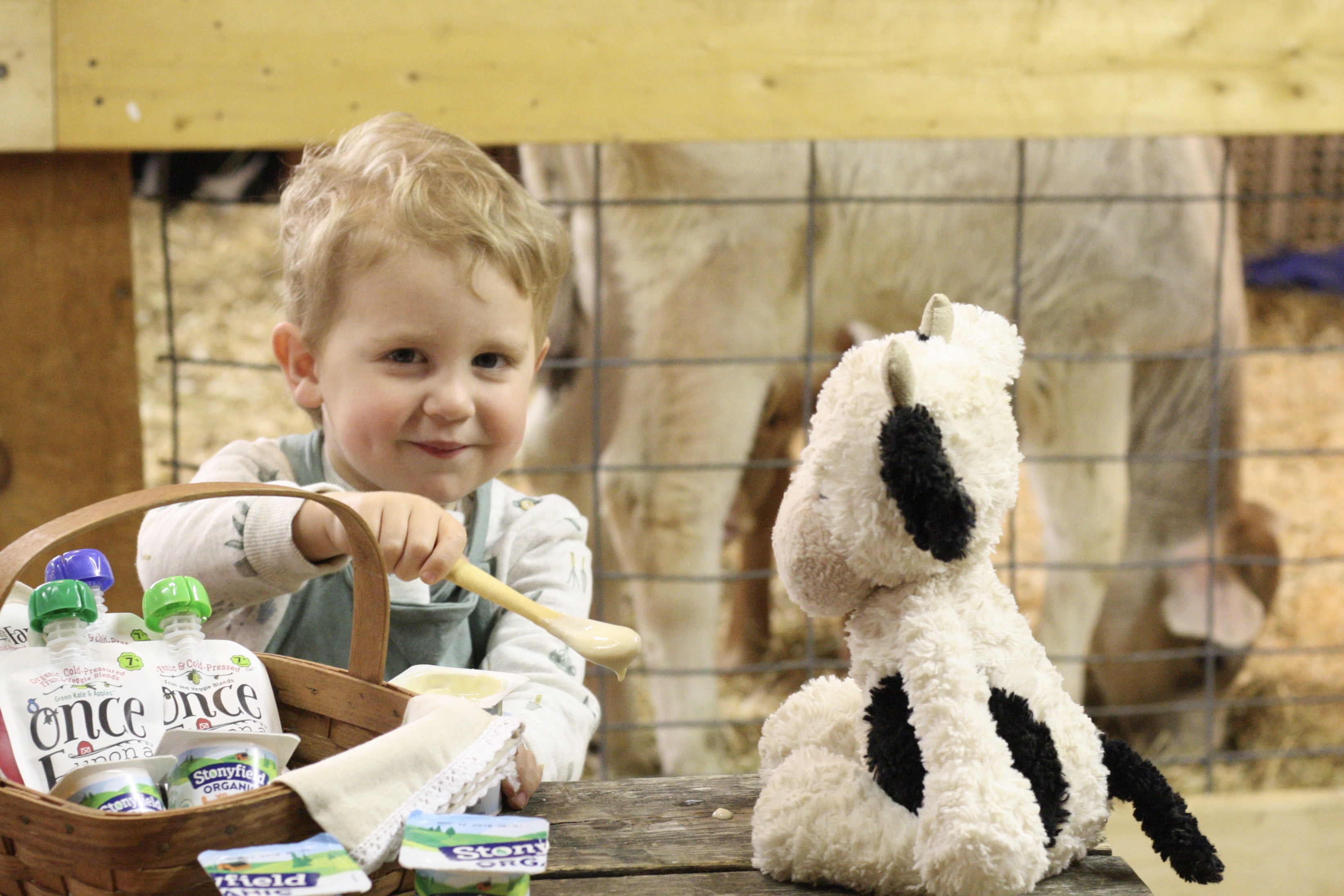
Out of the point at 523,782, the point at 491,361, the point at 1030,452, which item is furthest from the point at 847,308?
the point at 523,782

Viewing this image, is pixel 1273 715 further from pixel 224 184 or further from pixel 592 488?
pixel 224 184

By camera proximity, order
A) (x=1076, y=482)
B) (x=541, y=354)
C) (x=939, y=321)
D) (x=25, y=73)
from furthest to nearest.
Answer: (x=1076, y=482), (x=25, y=73), (x=541, y=354), (x=939, y=321)

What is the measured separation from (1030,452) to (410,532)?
1.34 metres

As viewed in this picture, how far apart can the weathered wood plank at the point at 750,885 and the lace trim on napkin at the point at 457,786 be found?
0.06 m

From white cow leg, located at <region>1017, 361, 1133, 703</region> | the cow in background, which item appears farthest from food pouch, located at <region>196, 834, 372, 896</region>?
white cow leg, located at <region>1017, 361, 1133, 703</region>

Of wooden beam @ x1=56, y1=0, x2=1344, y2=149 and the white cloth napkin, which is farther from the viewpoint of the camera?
wooden beam @ x1=56, y1=0, x2=1344, y2=149

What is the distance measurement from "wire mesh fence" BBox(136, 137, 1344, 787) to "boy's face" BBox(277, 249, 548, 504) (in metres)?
0.62

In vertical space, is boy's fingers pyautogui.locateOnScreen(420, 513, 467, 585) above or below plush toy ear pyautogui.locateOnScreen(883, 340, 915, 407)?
below

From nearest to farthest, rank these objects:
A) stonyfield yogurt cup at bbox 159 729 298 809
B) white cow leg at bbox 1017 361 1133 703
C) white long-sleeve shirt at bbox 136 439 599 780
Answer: stonyfield yogurt cup at bbox 159 729 298 809, white long-sleeve shirt at bbox 136 439 599 780, white cow leg at bbox 1017 361 1133 703

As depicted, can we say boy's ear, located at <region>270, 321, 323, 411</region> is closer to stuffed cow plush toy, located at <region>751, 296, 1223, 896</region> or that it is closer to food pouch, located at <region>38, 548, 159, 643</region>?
food pouch, located at <region>38, 548, 159, 643</region>

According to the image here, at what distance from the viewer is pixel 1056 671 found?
538 mm

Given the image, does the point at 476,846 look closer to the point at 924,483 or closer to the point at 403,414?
the point at 924,483

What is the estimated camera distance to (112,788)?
49cm

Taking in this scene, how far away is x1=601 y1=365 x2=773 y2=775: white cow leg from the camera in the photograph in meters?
1.67
